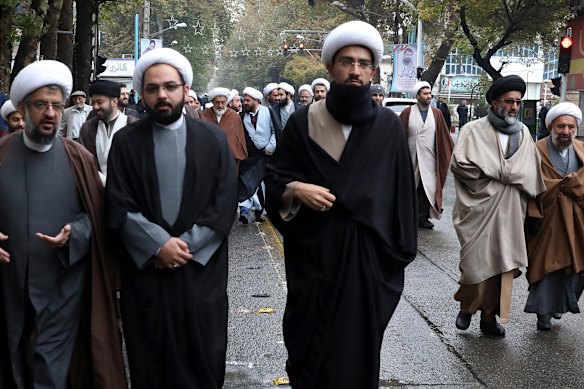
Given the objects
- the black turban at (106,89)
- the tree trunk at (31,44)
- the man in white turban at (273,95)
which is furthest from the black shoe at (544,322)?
the tree trunk at (31,44)

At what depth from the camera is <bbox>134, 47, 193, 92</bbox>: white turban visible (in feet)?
14.7

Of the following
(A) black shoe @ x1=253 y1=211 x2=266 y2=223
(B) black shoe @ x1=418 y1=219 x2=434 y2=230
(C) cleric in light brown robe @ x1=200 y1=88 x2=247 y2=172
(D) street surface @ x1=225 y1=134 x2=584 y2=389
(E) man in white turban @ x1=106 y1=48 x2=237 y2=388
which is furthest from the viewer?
(A) black shoe @ x1=253 y1=211 x2=266 y2=223

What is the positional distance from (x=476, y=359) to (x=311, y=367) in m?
2.33

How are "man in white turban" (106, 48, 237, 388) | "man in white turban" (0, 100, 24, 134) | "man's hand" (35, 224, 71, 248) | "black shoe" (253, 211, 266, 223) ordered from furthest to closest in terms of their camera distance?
"black shoe" (253, 211, 266, 223)
"man in white turban" (0, 100, 24, 134)
"man in white turban" (106, 48, 237, 388)
"man's hand" (35, 224, 71, 248)

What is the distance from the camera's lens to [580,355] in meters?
6.66

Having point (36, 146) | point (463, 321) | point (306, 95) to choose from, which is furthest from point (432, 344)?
point (306, 95)

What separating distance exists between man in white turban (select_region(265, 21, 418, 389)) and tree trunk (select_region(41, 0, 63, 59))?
37.5 feet

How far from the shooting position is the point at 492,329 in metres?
7.13

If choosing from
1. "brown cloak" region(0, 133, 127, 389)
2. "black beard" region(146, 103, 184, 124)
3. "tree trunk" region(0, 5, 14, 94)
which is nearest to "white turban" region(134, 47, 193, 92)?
"black beard" region(146, 103, 184, 124)

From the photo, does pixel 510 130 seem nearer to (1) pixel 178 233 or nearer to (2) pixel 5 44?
(1) pixel 178 233

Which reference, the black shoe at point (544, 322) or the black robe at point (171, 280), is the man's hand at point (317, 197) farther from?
the black shoe at point (544, 322)

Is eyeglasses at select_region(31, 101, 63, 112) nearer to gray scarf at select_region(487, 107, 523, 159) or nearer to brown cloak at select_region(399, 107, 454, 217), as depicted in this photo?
gray scarf at select_region(487, 107, 523, 159)

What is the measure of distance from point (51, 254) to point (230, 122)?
8.58 metres

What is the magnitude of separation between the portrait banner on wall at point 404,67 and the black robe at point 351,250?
1094 inches
